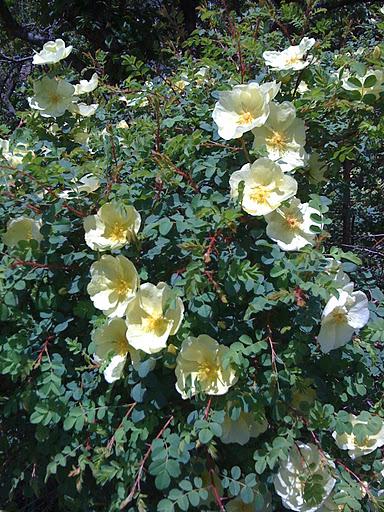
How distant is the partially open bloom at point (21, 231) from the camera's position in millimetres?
1747

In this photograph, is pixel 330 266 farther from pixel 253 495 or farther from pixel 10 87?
pixel 10 87

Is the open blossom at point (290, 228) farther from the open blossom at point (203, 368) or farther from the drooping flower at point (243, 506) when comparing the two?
the drooping flower at point (243, 506)

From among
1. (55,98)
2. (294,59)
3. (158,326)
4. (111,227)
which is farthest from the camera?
(55,98)

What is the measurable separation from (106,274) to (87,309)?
0.47 ft

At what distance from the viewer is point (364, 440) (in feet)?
5.25

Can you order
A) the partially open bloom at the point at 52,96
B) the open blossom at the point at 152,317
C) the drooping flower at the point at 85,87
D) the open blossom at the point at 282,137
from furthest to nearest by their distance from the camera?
the drooping flower at the point at 85,87 < the partially open bloom at the point at 52,96 < the open blossom at the point at 282,137 < the open blossom at the point at 152,317

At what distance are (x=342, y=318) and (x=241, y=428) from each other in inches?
13.9

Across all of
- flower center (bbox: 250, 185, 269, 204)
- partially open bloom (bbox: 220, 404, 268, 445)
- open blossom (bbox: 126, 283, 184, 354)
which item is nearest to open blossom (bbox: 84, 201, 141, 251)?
open blossom (bbox: 126, 283, 184, 354)

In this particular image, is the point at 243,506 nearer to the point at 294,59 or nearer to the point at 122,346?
the point at 122,346

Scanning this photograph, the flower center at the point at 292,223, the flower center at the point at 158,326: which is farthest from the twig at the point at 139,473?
the flower center at the point at 292,223

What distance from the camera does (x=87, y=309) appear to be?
1.71m

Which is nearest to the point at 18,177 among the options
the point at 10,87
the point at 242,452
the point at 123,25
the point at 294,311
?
the point at 294,311

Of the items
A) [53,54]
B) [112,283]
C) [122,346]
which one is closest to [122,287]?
[112,283]

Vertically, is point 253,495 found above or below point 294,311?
below
